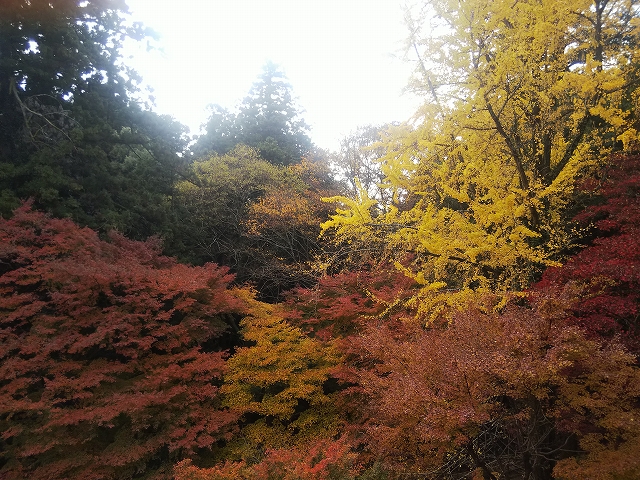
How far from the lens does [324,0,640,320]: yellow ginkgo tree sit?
4227mm

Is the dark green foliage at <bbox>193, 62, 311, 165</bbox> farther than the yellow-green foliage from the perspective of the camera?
Yes

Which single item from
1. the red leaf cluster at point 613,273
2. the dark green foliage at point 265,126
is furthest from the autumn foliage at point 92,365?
the dark green foliage at point 265,126

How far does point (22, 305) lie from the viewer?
6.55m

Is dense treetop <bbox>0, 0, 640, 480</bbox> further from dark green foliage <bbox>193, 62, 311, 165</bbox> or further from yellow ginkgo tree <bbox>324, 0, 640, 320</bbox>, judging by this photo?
dark green foliage <bbox>193, 62, 311, 165</bbox>

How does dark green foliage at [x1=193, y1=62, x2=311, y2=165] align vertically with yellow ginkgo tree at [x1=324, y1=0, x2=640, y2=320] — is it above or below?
above

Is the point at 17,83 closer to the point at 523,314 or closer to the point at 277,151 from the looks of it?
the point at 277,151

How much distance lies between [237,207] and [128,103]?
189 inches

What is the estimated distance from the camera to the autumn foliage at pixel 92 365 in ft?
18.9

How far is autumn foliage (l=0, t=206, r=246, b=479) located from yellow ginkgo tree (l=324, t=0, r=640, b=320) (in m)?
4.26

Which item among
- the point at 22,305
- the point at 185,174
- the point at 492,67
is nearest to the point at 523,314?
the point at 492,67

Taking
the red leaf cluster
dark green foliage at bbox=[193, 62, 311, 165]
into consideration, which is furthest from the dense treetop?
dark green foliage at bbox=[193, 62, 311, 165]

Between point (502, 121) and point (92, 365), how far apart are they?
722 centimetres

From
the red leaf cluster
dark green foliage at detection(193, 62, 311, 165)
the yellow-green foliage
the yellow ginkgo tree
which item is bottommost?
the yellow-green foliage

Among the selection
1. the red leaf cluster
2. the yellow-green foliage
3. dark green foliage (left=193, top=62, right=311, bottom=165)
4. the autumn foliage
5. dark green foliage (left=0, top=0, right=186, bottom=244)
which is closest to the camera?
the red leaf cluster
